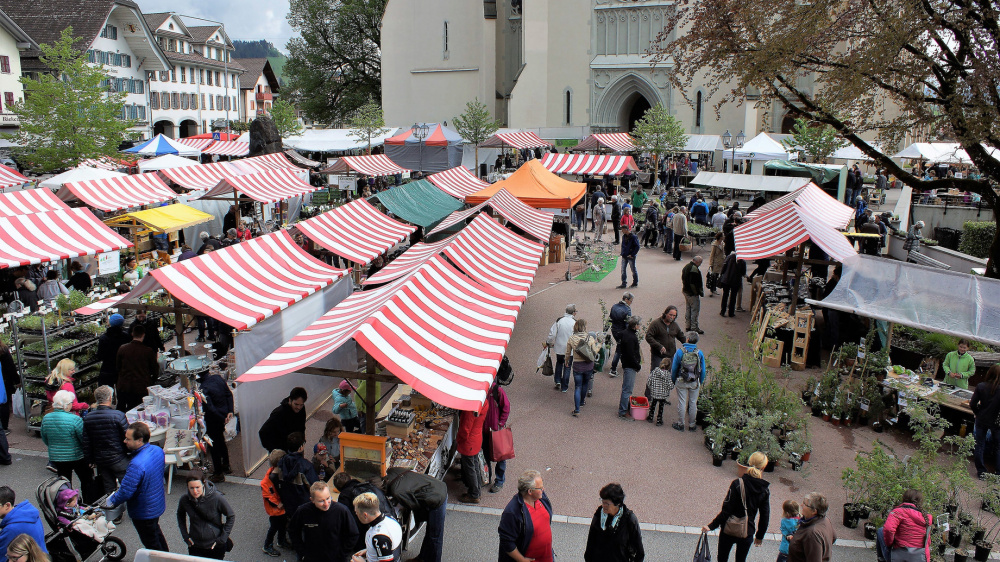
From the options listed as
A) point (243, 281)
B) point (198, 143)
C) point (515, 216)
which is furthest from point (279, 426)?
point (198, 143)

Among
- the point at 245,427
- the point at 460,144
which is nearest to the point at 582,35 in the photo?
the point at 460,144

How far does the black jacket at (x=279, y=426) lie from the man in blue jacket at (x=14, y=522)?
2.05 m

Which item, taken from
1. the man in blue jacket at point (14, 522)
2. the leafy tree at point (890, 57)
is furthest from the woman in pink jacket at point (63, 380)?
the leafy tree at point (890, 57)

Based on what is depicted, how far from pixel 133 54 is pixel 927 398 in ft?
170

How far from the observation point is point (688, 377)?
8.52 m

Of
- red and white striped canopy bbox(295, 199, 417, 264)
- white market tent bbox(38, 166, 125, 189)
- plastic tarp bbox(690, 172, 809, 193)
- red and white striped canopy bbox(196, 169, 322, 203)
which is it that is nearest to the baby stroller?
red and white striped canopy bbox(295, 199, 417, 264)

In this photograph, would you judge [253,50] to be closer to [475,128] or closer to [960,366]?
[475,128]

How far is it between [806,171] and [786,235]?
13.0m

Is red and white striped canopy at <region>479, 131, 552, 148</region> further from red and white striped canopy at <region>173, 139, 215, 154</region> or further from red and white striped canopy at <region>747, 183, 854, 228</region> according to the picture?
red and white striped canopy at <region>747, 183, 854, 228</region>

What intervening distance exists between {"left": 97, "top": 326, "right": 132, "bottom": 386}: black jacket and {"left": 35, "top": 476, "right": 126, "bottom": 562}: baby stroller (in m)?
3.02

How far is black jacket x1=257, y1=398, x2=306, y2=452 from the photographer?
6.73m

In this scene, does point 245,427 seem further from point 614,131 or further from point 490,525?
point 614,131

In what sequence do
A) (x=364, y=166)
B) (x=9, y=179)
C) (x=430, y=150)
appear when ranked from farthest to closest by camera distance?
(x=430, y=150) < (x=364, y=166) < (x=9, y=179)

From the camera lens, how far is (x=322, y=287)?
9.98 m
